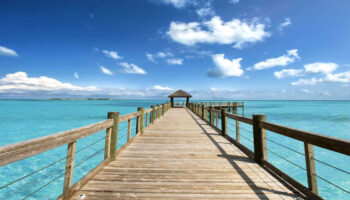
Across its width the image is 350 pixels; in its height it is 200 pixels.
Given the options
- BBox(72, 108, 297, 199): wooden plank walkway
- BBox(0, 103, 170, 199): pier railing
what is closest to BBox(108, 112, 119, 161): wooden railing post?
BBox(0, 103, 170, 199): pier railing

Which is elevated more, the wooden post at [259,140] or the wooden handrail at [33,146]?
the wooden handrail at [33,146]

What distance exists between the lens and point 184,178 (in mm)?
2859

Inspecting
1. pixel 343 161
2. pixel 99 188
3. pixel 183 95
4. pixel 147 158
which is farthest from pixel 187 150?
pixel 183 95

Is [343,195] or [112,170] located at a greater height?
[112,170]

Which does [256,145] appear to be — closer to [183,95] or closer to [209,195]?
[209,195]

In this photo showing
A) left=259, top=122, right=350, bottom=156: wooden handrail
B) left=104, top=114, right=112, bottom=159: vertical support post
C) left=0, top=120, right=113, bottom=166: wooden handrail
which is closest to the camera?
left=0, top=120, right=113, bottom=166: wooden handrail

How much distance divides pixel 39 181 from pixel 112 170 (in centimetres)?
589

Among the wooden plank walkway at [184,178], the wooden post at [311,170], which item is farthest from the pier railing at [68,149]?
the wooden post at [311,170]

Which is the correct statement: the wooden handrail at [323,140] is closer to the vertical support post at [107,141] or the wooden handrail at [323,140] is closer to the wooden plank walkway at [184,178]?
the wooden plank walkway at [184,178]

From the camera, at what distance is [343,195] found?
234 inches

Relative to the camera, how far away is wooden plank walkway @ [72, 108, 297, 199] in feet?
7.85

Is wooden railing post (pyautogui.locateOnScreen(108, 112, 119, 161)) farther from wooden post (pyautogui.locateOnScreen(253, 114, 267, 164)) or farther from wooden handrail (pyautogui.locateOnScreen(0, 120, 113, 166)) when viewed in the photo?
wooden post (pyautogui.locateOnScreen(253, 114, 267, 164))

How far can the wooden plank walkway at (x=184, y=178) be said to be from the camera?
2.39 meters

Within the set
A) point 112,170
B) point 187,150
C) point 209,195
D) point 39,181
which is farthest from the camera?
point 39,181
